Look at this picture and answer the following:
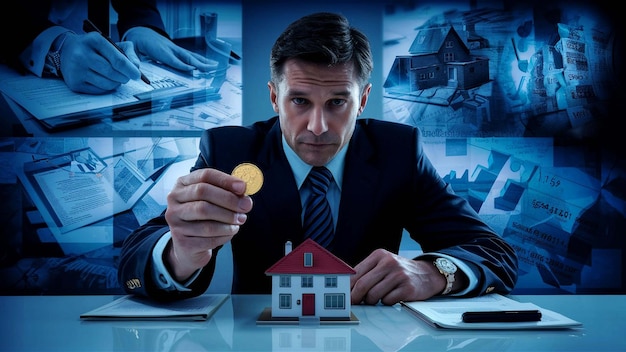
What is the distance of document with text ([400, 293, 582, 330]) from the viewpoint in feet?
3.18

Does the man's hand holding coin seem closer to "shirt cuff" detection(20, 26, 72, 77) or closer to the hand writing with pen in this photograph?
the hand writing with pen

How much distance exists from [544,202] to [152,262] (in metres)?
2.87

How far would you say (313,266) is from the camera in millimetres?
1057

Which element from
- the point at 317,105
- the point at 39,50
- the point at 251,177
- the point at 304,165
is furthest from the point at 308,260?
the point at 39,50

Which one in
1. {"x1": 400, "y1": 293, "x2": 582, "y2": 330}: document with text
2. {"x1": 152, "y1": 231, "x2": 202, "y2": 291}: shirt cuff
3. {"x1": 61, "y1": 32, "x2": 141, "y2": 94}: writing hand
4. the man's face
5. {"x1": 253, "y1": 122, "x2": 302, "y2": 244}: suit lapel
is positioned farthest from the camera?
{"x1": 61, "y1": 32, "x2": 141, "y2": 94}: writing hand

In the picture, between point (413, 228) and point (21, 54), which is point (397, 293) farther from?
point (21, 54)

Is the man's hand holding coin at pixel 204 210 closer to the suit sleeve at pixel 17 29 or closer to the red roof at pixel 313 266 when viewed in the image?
the red roof at pixel 313 266

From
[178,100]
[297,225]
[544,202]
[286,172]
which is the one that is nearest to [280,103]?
[286,172]

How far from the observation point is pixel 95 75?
11.2 feet

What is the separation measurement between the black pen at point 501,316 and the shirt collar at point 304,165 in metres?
0.91

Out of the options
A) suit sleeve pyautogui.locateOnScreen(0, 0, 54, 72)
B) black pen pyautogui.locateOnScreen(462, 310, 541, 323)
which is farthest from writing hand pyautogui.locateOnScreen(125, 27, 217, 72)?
black pen pyautogui.locateOnScreen(462, 310, 541, 323)

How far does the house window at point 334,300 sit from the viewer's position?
3.43ft

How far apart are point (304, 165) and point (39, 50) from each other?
2.48 m

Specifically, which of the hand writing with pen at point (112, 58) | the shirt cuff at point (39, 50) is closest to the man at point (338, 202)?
the hand writing with pen at point (112, 58)
